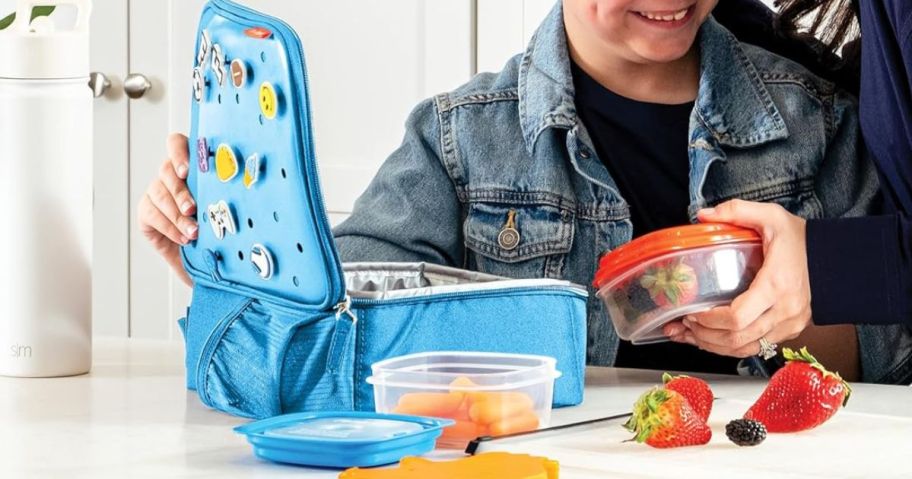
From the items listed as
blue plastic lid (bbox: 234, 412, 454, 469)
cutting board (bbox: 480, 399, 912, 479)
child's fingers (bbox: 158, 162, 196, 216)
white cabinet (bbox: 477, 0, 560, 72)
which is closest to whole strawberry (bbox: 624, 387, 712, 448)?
cutting board (bbox: 480, 399, 912, 479)

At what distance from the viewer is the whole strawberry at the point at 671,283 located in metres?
1.11

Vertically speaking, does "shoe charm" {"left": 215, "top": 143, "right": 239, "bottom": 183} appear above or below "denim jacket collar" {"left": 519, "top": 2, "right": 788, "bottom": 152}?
below

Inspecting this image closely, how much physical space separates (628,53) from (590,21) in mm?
55

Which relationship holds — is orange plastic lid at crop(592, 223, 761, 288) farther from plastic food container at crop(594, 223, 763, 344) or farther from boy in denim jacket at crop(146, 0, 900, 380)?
boy in denim jacket at crop(146, 0, 900, 380)

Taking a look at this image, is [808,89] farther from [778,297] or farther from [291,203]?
[291,203]

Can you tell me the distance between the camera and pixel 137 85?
10.2 ft

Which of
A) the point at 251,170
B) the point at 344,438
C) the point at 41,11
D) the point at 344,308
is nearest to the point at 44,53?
the point at 41,11

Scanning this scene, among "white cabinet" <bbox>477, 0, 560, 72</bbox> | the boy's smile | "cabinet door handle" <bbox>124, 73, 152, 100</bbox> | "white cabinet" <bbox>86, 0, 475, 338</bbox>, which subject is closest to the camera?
the boy's smile

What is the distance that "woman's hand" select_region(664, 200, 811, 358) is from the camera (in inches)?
45.0

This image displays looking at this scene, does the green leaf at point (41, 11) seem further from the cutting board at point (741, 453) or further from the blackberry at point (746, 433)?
the blackberry at point (746, 433)

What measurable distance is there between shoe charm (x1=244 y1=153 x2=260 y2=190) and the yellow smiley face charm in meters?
0.04


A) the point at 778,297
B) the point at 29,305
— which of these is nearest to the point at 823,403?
the point at 778,297

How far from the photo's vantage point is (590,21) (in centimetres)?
144

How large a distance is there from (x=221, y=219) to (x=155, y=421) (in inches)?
6.7
